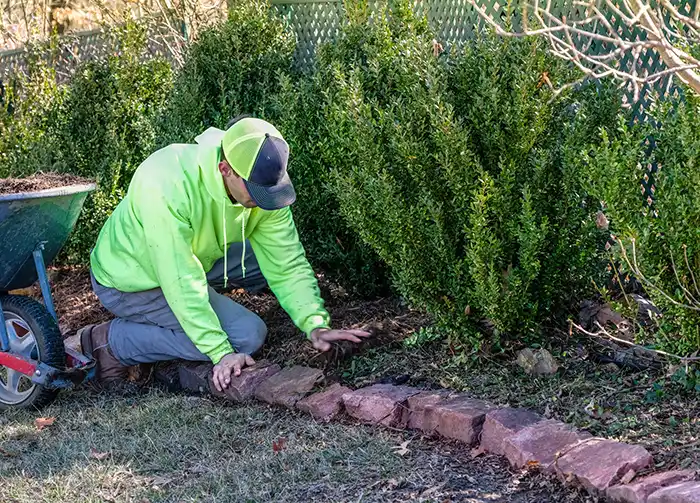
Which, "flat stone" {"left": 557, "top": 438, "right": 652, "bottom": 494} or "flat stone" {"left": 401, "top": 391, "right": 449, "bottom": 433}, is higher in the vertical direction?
"flat stone" {"left": 557, "top": 438, "right": 652, "bottom": 494}

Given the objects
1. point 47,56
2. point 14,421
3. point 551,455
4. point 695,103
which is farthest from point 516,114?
point 47,56

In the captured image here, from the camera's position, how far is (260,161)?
4.15 m

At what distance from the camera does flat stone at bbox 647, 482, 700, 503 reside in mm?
2791

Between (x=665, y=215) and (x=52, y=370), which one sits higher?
(x=665, y=215)

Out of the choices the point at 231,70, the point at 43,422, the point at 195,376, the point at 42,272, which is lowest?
the point at 43,422

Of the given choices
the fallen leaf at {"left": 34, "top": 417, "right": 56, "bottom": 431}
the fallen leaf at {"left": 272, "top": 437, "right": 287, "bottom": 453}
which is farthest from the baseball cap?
the fallen leaf at {"left": 34, "top": 417, "right": 56, "bottom": 431}

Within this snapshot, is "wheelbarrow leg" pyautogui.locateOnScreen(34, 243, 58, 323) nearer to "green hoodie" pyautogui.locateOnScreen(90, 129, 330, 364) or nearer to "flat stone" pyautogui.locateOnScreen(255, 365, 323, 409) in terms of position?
"green hoodie" pyautogui.locateOnScreen(90, 129, 330, 364)

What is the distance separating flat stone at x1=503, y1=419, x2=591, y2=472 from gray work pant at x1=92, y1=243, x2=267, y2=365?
183cm

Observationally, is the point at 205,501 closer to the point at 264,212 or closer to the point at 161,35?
the point at 264,212

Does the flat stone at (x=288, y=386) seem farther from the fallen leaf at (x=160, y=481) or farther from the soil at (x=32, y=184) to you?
the soil at (x=32, y=184)

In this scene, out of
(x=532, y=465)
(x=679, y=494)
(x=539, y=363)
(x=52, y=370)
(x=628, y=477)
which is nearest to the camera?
(x=679, y=494)

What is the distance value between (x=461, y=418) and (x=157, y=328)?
196 centimetres

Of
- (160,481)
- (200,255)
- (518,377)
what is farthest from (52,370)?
(518,377)

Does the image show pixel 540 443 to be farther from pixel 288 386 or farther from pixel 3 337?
pixel 3 337
